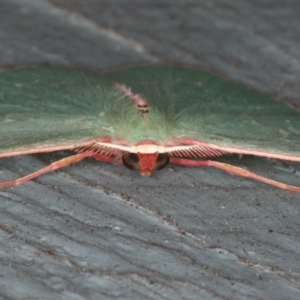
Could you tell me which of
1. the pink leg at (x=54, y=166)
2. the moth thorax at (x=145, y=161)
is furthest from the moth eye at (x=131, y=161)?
the pink leg at (x=54, y=166)

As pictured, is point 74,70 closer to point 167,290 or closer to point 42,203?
point 42,203

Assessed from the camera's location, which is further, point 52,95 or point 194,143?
point 52,95

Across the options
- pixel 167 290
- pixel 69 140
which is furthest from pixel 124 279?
pixel 69 140

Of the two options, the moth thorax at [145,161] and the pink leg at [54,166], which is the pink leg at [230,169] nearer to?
the moth thorax at [145,161]

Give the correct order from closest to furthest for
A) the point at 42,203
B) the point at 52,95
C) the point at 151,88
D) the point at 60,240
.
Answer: the point at 60,240, the point at 42,203, the point at 52,95, the point at 151,88

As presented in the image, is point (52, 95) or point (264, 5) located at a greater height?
point (264, 5)

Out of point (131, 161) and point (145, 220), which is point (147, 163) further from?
point (145, 220)

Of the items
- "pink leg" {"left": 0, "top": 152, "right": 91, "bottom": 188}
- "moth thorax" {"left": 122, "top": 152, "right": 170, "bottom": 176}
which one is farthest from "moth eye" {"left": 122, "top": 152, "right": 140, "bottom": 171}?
"pink leg" {"left": 0, "top": 152, "right": 91, "bottom": 188}
